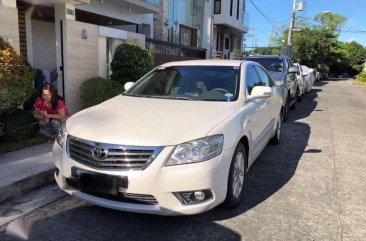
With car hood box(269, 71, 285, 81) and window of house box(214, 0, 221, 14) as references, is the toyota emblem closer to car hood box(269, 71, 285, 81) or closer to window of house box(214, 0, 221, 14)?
car hood box(269, 71, 285, 81)

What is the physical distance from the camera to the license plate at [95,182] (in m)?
3.12

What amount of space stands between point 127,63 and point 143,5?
4176 mm

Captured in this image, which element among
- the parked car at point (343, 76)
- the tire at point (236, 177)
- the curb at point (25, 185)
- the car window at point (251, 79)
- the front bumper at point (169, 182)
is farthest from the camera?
the parked car at point (343, 76)

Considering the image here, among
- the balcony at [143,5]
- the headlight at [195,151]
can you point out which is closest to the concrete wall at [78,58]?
the balcony at [143,5]

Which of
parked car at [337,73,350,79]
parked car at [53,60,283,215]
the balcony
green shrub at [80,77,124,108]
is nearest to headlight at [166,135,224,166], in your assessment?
parked car at [53,60,283,215]

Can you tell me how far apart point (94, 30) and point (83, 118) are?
18.6 ft

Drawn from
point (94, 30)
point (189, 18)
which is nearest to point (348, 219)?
point (94, 30)

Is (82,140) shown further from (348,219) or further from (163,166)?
(348,219)

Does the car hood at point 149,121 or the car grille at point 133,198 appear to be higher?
the car hood at point 149,121

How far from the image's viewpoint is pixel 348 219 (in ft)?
12.2

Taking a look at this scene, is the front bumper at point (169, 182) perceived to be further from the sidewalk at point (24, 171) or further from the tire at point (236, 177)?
the sidewalk at point (24, 171)

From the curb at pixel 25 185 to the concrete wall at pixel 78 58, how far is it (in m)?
3.99

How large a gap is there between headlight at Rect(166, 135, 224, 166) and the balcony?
9686mm

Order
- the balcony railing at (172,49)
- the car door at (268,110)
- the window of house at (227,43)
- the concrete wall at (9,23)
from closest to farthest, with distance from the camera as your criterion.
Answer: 1. the car door at (268,110)
2. the concrete wall at (9,23)
3. the balcony railing at (172,49)
4. the window of house at (227,43)
